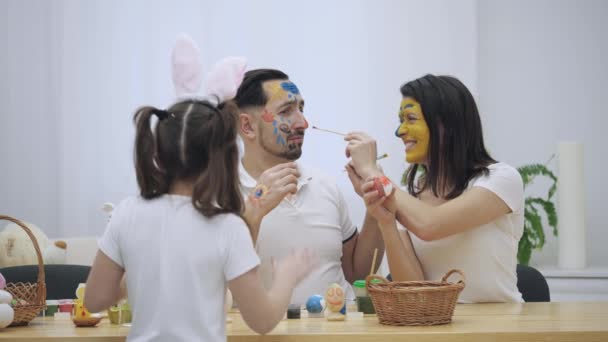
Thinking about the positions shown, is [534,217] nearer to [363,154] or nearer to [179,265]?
[363,154]

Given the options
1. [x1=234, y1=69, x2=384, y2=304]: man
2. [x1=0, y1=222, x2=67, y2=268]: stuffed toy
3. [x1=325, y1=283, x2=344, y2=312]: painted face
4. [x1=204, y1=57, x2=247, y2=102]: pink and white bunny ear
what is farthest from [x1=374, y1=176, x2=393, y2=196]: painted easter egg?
[x1=0, y1=222, x2=67, y2=268]: stuffed toy

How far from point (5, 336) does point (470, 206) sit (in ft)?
3.84

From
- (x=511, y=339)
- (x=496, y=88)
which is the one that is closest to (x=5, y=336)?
(x=511, y=339)

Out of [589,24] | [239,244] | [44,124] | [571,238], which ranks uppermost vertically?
[589,24]

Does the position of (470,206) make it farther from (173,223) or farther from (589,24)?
(589,24)

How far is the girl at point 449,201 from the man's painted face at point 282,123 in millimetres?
190

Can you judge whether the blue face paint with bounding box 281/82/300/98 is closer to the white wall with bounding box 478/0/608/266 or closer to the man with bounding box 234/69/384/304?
the man with bounding box 234/69/384/304

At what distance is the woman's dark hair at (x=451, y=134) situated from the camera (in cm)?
245

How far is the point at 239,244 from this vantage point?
1.62m

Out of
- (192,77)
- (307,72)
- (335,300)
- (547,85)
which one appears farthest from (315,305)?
(547,85)

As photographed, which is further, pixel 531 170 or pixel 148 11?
pixel 148 11

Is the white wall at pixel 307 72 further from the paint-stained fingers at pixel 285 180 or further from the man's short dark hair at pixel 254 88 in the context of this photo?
the paint-stained fingers at pixel 285 180

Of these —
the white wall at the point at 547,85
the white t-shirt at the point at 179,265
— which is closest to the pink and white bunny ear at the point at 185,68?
the white t-shirt at the point at 179,265

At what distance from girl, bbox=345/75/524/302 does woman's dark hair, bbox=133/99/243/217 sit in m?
0.76
